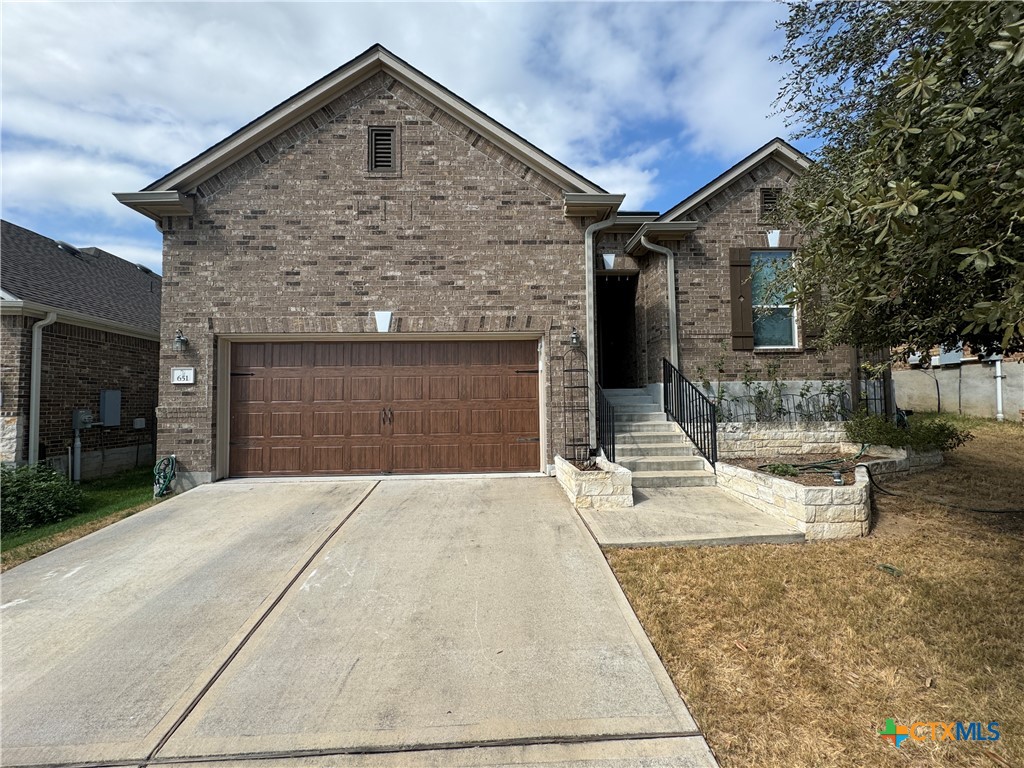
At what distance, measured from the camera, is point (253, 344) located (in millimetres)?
7891

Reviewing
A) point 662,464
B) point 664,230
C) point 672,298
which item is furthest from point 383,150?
point 662,464

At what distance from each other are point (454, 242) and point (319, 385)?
3.32 meters

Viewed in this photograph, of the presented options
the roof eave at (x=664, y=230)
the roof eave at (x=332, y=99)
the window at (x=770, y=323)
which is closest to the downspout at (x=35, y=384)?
the roof eave at (x=332, y=99)

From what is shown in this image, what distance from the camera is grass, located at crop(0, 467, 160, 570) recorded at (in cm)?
507

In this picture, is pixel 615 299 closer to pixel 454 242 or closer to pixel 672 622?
pixel 454 242

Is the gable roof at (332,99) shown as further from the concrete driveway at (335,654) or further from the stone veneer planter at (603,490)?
the concrete driveway at (335,654)

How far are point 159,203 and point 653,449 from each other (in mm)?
8798

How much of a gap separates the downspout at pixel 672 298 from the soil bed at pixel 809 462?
2.14m

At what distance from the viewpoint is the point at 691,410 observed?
26.8 feet

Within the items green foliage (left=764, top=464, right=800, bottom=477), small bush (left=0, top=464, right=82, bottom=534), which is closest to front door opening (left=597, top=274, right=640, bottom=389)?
green foliage (left=764, top=464, right=800, bottom=477)

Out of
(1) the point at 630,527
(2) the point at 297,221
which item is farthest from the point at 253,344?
(1) the point at 630,527

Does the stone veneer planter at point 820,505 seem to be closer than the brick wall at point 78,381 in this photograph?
Yes

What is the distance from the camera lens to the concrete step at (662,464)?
7102 millimetres

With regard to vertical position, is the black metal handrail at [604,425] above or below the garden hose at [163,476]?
above
